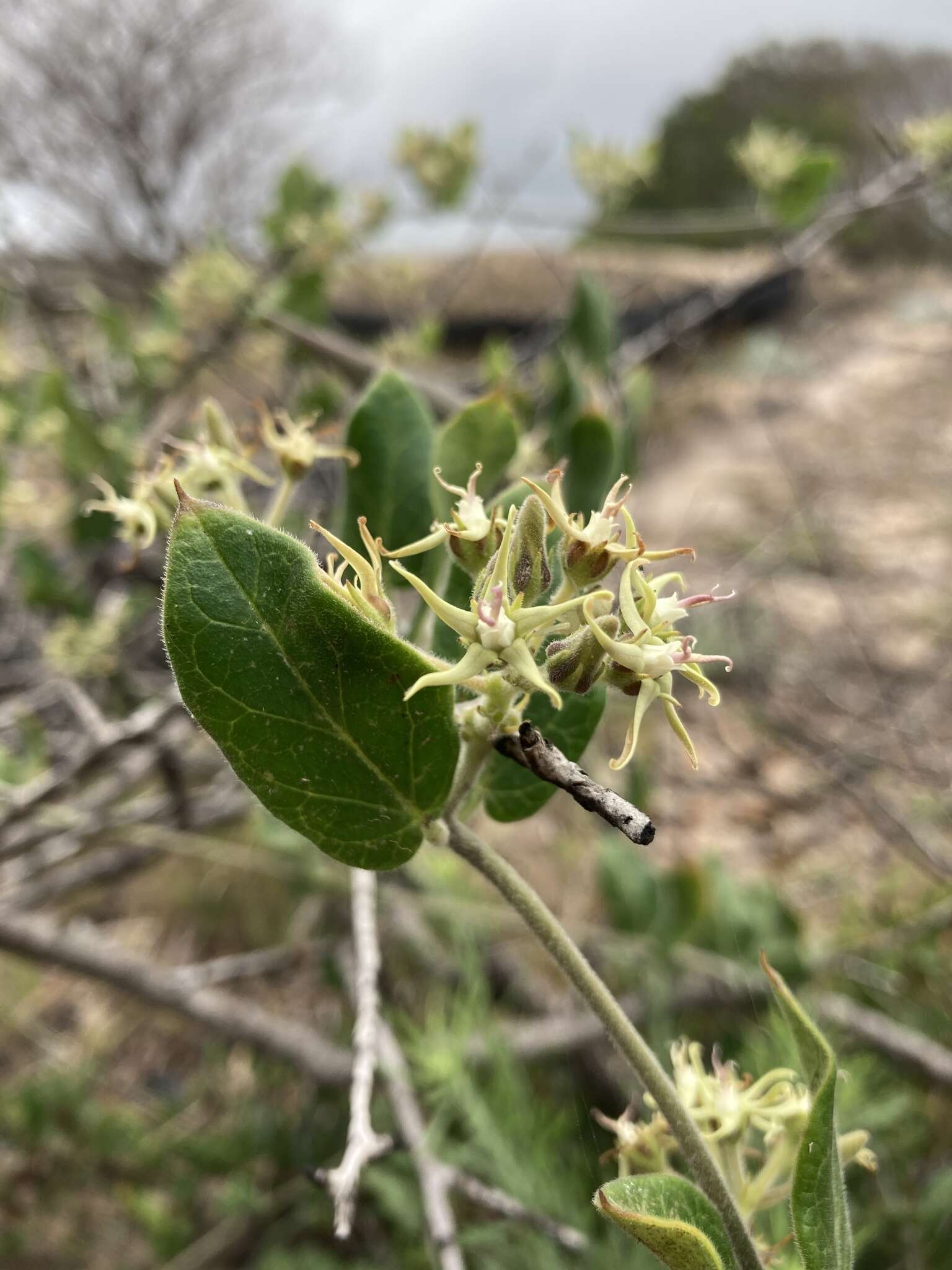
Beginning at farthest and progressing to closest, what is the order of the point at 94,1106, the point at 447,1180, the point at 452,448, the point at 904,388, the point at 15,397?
the point at 904,388, the point at 15,397, the point at 94,1106, the point at 447,1180, the point at 452,448

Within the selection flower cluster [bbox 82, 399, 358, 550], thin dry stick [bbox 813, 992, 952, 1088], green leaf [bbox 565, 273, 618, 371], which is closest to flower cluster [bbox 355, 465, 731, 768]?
flower cluster [bbox 82, 399, 358, 550]

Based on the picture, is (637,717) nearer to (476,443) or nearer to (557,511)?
(557,511)

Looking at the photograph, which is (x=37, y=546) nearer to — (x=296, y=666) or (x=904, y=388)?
(x=296, y=666)

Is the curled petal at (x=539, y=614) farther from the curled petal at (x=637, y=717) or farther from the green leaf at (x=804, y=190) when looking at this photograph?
the green leaf at (x=804, y=190)


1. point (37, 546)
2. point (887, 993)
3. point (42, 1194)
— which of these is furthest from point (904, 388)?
point (42, 1194)

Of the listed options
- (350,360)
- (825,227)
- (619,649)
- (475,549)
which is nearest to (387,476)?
(475,549)

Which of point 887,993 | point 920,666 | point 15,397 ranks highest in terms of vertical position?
point 15,397

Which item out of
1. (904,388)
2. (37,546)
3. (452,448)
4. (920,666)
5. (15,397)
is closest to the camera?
(452,448)
